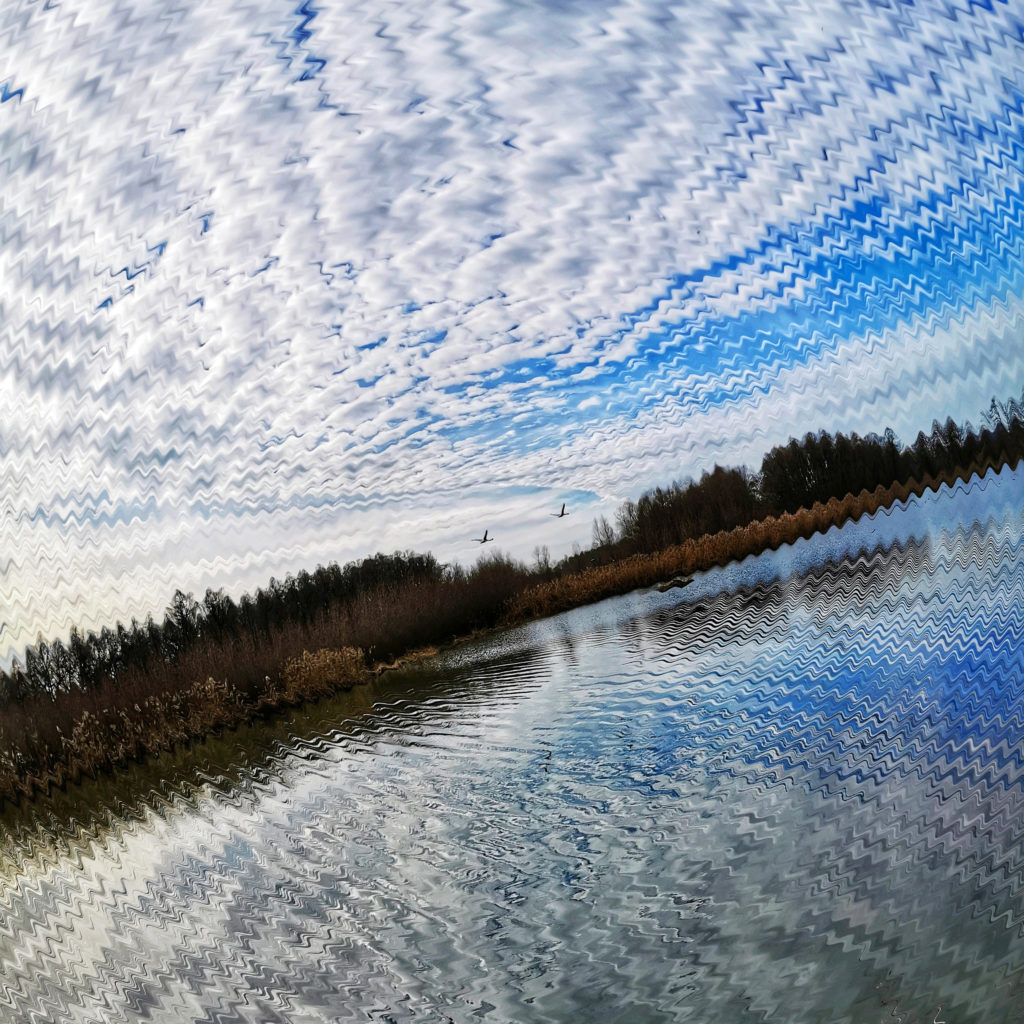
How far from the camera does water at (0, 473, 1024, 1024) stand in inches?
115

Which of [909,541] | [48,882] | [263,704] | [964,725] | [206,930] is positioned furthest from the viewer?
[909,541]

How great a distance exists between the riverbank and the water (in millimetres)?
1910

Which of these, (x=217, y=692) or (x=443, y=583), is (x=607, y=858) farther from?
(x=443, y=583)

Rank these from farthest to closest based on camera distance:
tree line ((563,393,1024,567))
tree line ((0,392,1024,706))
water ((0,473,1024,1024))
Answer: tree line ((563,393,1024,567))
tree line ((0,392,1024,706))
water ((0,473,1024,1024))

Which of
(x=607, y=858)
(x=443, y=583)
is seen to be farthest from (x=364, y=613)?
(x=607, y=858)

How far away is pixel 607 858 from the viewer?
4086mm

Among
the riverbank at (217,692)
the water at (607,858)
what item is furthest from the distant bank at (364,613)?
the water at (607,858)

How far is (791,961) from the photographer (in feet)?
9.39

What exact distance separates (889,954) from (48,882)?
6.29 meters

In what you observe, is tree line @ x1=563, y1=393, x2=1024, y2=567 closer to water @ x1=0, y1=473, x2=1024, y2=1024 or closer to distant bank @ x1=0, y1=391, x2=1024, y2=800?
distant bank @ x1=0, y1=391, x2=1024, y2=800

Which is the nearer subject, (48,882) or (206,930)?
(206,930)

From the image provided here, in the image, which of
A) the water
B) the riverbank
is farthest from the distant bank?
the water

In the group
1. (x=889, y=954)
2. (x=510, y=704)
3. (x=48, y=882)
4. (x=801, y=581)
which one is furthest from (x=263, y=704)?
(x=889, y=954)

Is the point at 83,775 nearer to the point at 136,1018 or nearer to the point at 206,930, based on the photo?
the point at 206,930
